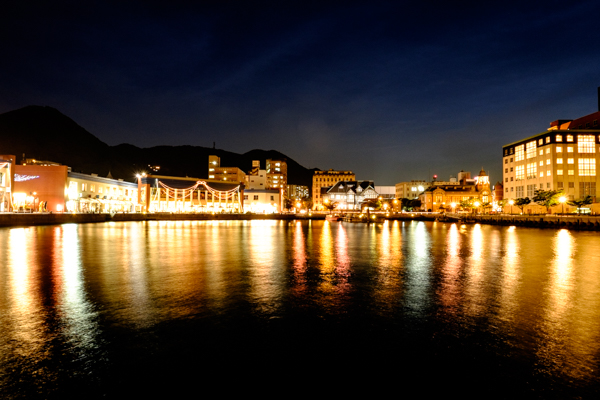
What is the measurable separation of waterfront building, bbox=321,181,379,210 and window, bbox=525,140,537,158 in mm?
56991

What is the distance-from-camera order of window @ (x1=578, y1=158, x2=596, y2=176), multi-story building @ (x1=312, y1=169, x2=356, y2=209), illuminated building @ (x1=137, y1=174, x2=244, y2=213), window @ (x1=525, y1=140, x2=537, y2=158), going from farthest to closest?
multi-story building @ (x1=312, y1=169, x2=356, y2=209) → illuminated building @ (x1=137, y1=174, x2=244, y2=213) → window @ (x1=525, y1=140, x2=537, y2=158) → window @ (x1=578, y1=158, x2=596, y2=176)

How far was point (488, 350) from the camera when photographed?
7000 mm

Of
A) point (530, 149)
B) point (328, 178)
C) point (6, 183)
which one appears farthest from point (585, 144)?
point (6, 183)

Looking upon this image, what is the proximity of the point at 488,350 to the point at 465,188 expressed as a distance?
421 feet

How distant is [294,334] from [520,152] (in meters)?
101

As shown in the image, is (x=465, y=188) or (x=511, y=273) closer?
(x=511, y=273)

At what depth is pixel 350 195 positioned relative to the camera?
13550 cm

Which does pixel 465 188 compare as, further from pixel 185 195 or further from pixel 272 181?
pixel 185 195

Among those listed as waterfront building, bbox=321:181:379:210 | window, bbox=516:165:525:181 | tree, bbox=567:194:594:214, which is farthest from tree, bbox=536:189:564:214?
waterfront building, bbox=321:181:379:210

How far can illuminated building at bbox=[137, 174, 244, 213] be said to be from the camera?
87.8 meters

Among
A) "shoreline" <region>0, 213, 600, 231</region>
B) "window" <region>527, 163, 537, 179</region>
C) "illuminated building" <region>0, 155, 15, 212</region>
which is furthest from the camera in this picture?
"window" <region>527, 163, 537, 179</region>

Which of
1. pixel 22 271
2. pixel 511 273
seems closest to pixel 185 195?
pixel 22 271

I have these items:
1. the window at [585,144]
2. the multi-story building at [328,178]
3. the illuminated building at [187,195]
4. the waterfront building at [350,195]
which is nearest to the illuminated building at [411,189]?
the multi-story building at [328,178]

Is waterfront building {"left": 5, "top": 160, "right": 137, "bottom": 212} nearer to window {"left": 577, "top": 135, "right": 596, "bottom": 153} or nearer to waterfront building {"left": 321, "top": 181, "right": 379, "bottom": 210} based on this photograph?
waterfront building {"left": 321, "top": 181, "right": 379, "bottom": 210}
